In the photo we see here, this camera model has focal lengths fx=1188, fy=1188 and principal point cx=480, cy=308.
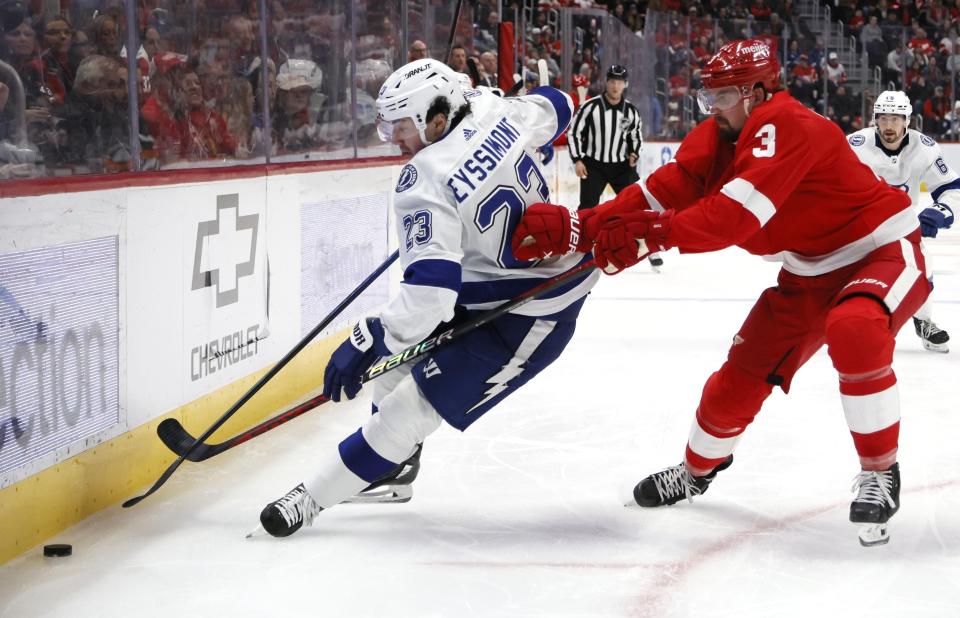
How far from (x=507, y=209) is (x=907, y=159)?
10.3 feet

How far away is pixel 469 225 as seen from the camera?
8.34 feet

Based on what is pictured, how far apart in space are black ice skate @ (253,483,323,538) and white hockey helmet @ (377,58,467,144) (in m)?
0.82

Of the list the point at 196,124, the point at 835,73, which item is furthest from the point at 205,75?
the point at 835,73

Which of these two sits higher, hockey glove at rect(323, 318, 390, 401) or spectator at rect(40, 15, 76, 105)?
spectator at rect(40, 15, 76, 105)

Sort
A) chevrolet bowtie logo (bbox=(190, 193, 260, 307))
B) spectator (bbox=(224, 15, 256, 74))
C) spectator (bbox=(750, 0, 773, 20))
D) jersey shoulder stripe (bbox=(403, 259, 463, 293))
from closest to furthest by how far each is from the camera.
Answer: jersey shoulder stripe (bbox=(403, 259, 463, 293)), chevrolet bowtie logo (bbox=(190, 193, 260, 307)), spectator (bbox=(224, 15, 256, 74)), spectator (bbox=(750, 0, 773, 20))

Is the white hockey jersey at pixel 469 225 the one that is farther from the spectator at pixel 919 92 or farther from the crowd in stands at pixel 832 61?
the spectator at pixel 919 92

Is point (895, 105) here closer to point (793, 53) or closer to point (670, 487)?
point (670, 487)

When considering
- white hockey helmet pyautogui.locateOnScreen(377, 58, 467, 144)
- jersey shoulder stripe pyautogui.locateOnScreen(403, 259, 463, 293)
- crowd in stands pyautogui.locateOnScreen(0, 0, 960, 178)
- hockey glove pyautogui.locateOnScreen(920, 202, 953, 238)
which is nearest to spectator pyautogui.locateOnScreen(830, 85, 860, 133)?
crowd in stands pyautogui.locateOnScreen(0, 0, 960, 178)

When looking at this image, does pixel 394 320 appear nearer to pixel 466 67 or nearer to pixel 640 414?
pixel 640 414

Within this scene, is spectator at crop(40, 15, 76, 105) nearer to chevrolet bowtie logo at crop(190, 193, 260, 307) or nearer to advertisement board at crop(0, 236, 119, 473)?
advertisement board at crop(0, 236, 119, 473)

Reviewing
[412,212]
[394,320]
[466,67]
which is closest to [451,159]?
Answer: [412,212]

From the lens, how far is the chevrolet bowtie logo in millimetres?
3379

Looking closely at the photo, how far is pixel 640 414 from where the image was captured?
394 cm

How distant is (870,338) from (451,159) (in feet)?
3.09
